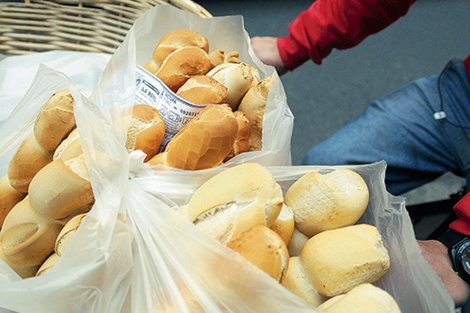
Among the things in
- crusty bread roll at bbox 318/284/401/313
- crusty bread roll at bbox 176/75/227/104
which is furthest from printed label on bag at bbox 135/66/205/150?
crusty bread roll at bbox 318/284/401/313

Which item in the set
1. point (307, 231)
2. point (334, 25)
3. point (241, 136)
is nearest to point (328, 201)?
point (307, 231)

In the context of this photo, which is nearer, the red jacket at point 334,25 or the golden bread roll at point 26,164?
the golden bread roll at point 26,164

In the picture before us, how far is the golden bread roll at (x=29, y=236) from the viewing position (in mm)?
464

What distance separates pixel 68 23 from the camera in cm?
81

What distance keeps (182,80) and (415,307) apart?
0.32 m

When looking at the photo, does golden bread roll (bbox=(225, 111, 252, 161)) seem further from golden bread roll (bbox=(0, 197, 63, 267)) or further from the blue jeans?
the blue jeans

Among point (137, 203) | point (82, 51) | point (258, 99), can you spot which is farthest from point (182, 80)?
point (82, 51)

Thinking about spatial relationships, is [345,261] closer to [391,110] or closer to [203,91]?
[203,91]

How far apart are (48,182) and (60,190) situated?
12 mm

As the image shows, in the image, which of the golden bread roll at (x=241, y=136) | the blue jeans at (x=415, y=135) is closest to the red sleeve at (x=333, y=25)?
the blue jeans at (x=415, y=135)

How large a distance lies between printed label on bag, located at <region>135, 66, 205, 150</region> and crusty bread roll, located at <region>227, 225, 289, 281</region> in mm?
179

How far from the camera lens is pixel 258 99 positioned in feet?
1.90

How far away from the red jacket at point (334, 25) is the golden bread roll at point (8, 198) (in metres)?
0.51

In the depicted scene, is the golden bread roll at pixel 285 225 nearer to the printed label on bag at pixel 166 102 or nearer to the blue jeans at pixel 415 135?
the printed label on bag at pixel 166 102
